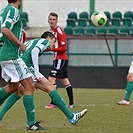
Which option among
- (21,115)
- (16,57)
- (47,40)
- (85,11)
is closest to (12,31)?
(16,57)

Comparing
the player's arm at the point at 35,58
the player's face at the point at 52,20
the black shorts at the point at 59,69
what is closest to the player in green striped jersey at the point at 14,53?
the player's arm at the point at 35,58

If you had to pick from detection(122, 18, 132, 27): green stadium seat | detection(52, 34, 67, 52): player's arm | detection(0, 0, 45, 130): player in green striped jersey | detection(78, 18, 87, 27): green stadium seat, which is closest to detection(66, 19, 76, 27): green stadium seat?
detection(78, 18, 87, 27): green stadium seat

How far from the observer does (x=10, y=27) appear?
25.3ft

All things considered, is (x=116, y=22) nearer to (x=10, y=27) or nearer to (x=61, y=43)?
(x=61, y=43)

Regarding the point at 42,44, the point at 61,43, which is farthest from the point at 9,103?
the point at 61,43

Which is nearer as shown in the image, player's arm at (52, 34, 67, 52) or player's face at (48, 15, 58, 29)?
player's face at (48, 15, 58, 29)

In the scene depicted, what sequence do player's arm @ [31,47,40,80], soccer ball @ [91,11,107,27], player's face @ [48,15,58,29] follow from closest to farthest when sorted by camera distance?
player's arm @ [31,47,40,80], player's face @ [48,15,58,29], soccer ball @ [91,11,107,27]

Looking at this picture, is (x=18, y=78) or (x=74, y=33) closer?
(x=18, y=78)

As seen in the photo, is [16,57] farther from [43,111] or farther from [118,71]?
[118,71]

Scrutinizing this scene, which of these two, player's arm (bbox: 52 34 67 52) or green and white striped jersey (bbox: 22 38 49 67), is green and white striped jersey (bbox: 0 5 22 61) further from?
player's arm (bbox: 52 34 67 52)

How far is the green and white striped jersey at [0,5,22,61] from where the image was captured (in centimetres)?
770

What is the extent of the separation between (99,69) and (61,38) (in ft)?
27.8

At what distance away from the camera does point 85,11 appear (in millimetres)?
28422

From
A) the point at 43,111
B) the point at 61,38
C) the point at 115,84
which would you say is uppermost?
the point at 61,38
